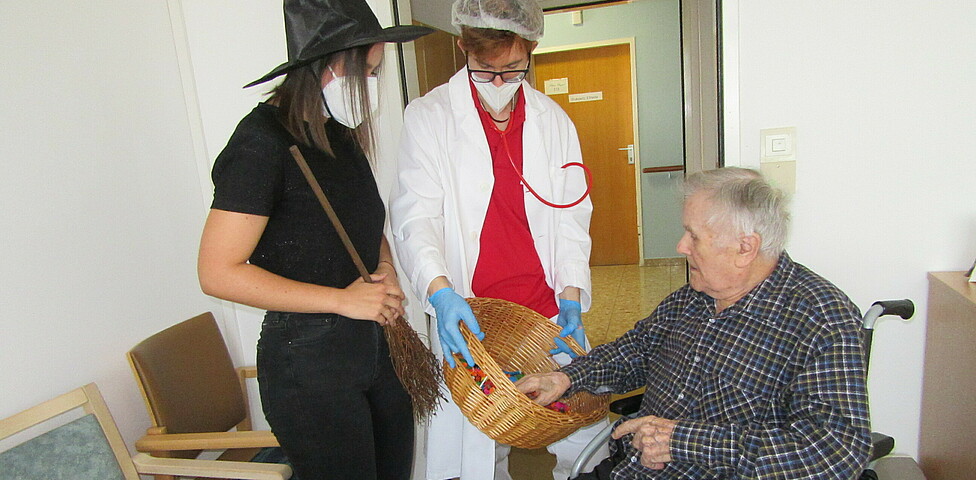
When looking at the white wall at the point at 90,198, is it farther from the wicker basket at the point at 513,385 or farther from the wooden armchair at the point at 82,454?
the wicker basket at the point at 513,385

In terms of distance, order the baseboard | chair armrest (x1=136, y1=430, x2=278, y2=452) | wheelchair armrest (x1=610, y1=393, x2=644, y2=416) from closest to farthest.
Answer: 1. wheelchair armrest (x1=610, y1=393, x2=644, y2=416)
2. chair armrest (x1=136, y1=430, x2=278, y2=452)
3. the baseboard

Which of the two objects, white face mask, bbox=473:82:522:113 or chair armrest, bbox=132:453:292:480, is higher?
white face mask, bbox=473:82:522:113

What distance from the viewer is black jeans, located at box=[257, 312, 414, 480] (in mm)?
1140

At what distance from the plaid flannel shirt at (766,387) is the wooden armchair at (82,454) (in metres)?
0.89

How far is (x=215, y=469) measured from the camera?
143 cm

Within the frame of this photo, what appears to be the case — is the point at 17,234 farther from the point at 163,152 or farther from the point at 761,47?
the point at 761,47

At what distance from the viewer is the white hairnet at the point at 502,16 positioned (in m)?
1.54

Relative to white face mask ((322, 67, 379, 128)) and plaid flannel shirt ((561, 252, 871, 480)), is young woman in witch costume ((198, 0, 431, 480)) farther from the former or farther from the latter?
plaid flannel shirt ((561, 252, 871, 480))

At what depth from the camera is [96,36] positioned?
1.75 metres

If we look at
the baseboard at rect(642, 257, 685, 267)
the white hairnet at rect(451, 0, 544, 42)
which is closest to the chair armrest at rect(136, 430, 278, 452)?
the white hairnet at rect(451, 0, 544, 42)

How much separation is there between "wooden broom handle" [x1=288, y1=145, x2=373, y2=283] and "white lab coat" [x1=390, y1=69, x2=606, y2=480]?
386mm

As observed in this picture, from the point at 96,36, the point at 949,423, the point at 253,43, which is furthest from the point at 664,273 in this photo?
the point at 96,36

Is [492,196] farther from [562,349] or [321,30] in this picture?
[321,30]

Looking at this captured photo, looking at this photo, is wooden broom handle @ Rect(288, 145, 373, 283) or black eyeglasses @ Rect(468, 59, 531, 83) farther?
black eyeglasses @ Rect(468, 59, 531, 83)
